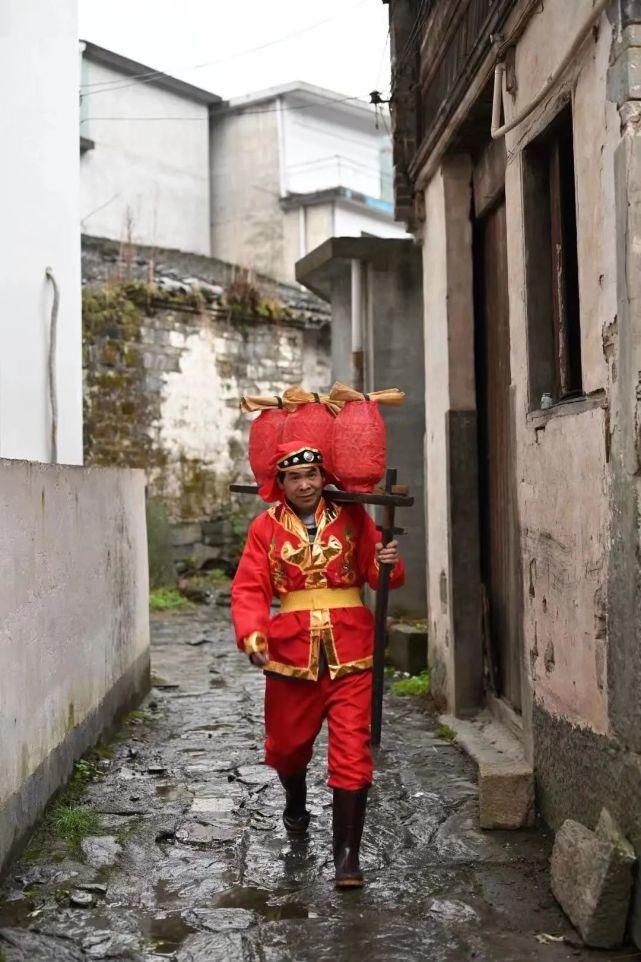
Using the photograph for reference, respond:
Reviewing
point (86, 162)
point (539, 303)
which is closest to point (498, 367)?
point (539, 303)

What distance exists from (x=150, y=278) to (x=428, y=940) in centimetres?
1289

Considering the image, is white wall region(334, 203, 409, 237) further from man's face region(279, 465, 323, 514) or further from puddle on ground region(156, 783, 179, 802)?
man's face region(279, 465, 323, 514)

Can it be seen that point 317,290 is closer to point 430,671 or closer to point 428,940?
point 430,671

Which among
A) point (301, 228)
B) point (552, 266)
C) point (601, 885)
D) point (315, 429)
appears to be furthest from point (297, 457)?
point (301, 228)

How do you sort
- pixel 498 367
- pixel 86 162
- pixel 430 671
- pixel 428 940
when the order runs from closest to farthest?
1. pixel 428 940
2. pixel 498 367
3. pixel 430 671
4. pixel 86 162

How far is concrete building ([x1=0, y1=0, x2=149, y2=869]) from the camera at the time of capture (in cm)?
464

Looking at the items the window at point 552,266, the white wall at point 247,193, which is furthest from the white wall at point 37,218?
the white wall at point 247,193

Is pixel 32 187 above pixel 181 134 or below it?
below

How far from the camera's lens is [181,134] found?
893 inches

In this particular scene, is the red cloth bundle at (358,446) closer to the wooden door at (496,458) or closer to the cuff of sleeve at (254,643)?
the cuff of sleeve at (254,643)

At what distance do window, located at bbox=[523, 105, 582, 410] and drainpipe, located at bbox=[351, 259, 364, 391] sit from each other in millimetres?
4588

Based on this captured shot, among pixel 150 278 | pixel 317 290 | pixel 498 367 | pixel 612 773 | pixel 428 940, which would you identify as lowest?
pixel 428 940

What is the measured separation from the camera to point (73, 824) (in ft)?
16.3

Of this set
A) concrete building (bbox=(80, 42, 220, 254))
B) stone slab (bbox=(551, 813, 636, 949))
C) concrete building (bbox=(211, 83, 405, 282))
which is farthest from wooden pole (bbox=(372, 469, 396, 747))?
concrete building (bbox=(211, 83, 405, 282))
